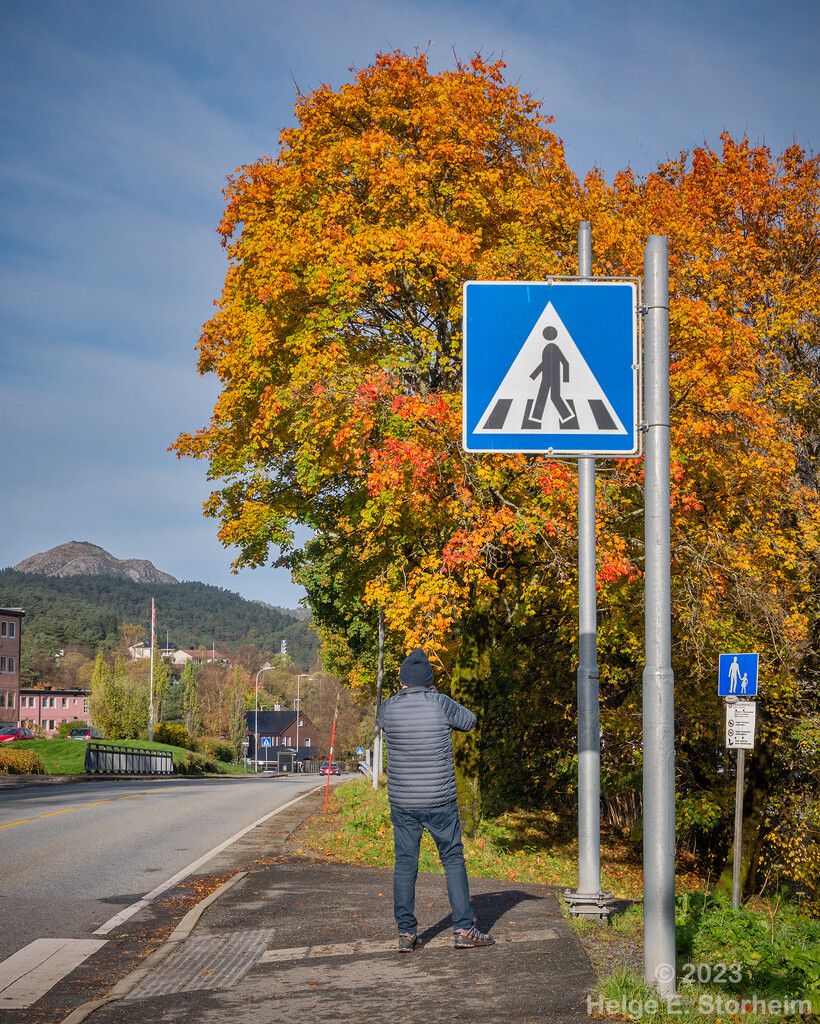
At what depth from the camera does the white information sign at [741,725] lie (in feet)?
39.6

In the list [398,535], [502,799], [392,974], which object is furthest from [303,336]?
[502,799]

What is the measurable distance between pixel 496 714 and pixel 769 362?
9.49 m

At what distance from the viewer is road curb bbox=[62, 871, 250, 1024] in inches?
209

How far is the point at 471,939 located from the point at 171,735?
64295mm

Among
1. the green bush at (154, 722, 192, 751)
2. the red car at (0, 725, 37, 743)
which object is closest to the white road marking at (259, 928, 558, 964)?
the red car at (0, 725, 37, 743)

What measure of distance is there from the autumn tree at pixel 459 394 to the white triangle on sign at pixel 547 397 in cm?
667

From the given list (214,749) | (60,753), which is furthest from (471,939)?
(214,749)

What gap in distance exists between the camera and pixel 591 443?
225 inches

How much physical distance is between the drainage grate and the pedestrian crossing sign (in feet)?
11.7

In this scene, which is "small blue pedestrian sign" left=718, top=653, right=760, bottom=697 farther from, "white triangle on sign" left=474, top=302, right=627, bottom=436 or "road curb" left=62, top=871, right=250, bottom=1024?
"white triangle on sign" left=474, top=302, right=627, bottom=436

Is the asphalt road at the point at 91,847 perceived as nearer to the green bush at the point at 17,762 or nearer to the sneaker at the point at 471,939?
the sneaker at the point at 471,939

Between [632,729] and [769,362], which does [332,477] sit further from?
[769,362]

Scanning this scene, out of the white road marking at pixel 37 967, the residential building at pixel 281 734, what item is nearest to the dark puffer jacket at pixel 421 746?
the white road marking at pixel 37 967

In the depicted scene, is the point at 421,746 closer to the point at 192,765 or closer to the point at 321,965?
the point at 321,965
